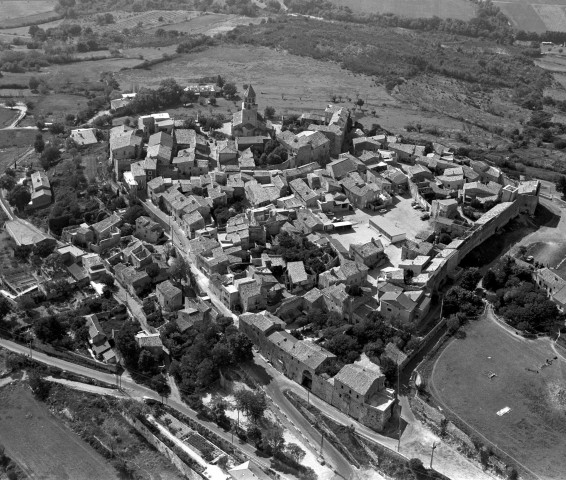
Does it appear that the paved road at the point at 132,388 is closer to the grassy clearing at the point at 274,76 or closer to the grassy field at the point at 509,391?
the grassy field at the point at 509,391

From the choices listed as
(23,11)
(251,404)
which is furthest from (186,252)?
(23,11)

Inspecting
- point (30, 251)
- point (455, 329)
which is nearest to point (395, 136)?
point (455, 329)

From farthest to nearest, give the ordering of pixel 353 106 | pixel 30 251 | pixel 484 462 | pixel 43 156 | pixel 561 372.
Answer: pixel 353 106 < pixel 43 156 < pixel 30 251 < pixel 561 372 < pixel 484 462

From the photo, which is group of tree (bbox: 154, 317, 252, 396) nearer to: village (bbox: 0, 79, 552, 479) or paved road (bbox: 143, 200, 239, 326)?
village (bbox: 0, 79, 552, 479)

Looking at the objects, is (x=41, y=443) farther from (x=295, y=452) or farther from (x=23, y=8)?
(x=23, y=8)

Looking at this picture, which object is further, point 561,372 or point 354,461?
point 561,372

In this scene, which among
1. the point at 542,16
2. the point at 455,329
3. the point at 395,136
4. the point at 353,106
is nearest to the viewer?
the point at 455,329

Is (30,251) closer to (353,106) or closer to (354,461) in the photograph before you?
(354,461)

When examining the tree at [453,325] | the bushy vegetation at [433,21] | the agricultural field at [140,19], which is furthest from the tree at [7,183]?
the bushy vegetation at [433,21]
